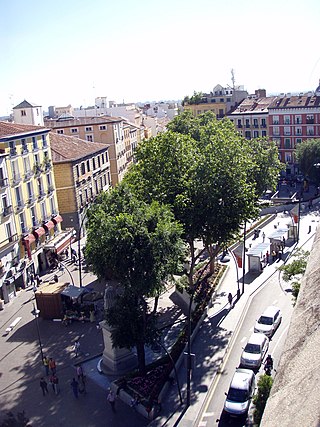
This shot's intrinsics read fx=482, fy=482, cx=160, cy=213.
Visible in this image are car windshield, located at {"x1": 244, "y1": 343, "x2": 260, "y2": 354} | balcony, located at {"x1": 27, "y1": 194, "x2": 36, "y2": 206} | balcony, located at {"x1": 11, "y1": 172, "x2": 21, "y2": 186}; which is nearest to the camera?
car windshield, located at {"x1": 244, "y1": 343, "x2": 260, "y2": 354}

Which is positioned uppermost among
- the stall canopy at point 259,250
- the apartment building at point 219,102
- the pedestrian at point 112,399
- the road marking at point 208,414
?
the apartment building at point 219,102

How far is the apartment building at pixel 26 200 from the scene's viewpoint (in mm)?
45438

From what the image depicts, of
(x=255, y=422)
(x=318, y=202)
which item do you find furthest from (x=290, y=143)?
(x=255, y=422)

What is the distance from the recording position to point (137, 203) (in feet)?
97.6

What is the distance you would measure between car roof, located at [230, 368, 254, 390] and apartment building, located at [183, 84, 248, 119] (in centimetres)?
8205

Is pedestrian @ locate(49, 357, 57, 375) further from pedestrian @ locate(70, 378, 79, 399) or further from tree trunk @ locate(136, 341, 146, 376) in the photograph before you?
tree trunk @ locate(136, 341, 146, 376)

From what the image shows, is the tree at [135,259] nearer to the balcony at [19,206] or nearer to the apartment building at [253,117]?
the balcony at [19,206]

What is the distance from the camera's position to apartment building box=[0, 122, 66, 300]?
45438 millimetres

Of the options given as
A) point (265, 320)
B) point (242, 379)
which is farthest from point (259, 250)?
point (242, 379)

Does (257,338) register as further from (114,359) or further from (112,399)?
(112,399)

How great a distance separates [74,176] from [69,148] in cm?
570

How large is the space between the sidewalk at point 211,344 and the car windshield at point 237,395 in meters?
2.01

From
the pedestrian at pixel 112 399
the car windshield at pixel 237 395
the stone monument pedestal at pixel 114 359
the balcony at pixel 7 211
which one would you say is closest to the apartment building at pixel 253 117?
the balcony at pixel 7 211

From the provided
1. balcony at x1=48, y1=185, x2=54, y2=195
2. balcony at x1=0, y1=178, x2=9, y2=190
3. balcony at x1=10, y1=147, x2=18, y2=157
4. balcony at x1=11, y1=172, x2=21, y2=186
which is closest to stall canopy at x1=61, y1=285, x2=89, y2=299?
balcony at x1=0, y1=178, x2=9, y2=190
